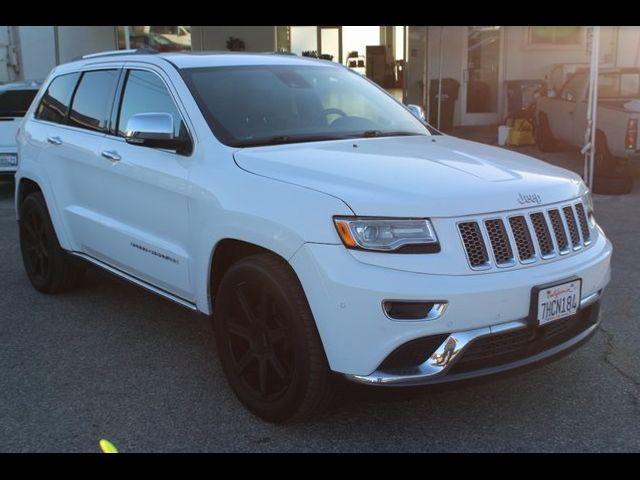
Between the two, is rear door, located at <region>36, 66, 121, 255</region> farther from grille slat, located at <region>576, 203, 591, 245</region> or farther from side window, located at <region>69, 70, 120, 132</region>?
grille slat, located at <region>576, 203, 591, 245</region>

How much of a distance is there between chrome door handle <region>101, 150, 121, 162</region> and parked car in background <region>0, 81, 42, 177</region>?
6.22 meters

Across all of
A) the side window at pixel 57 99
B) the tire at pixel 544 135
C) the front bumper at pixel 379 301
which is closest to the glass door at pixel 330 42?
the tire at pixel 544 135

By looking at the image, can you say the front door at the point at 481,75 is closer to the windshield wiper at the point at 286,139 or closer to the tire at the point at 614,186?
the tire at the point at 614,186

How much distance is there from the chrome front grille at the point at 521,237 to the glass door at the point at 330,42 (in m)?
17.2

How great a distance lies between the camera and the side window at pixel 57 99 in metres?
5.34

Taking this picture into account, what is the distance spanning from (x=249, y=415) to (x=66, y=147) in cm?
258

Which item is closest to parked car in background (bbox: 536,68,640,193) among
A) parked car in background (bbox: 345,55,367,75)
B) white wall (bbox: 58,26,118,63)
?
parked car in background (bbox: 345,55,367,75)

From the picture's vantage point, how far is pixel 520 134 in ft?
47.0

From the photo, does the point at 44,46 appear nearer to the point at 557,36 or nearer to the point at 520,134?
the point at 520,134

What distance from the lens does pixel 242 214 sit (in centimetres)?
339

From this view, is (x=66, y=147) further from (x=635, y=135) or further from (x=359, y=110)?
(x=635, y=135)

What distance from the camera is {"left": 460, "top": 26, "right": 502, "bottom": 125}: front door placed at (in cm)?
1672
